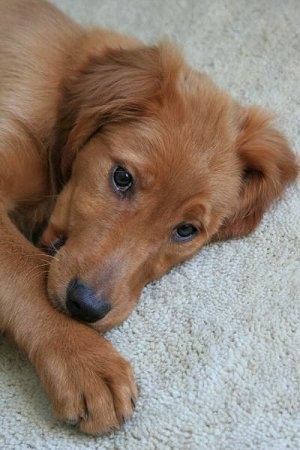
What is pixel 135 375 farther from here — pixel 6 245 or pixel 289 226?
pixel 289 226

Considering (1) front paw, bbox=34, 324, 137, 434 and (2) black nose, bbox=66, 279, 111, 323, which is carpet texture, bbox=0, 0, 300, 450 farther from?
(2) black nose, bbox=66, 279, 111, 323

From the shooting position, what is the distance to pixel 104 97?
83.3 inches

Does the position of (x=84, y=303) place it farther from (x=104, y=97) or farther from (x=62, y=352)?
(x=104, y=97)

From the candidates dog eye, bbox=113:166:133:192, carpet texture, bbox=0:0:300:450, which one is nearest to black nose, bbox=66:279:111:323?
carpet texture, bbox=0:0:300:450

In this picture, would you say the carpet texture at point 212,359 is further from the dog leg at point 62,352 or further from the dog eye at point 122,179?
the dog eye at point 122,179

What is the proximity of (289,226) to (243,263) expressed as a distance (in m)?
0.24

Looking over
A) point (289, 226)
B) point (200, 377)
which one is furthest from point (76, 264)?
point (289, 226)

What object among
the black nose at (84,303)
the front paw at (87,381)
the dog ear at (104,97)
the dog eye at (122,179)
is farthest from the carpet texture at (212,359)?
the dog ear at (104,97)

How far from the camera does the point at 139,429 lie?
1.73 m

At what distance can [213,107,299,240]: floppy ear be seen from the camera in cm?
226

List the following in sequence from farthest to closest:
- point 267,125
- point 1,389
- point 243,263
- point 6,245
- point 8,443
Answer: point 267,125 < point 243,263 < point 6,245 < point 1,389 < point 8,443

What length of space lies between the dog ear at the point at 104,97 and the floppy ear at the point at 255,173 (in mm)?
360

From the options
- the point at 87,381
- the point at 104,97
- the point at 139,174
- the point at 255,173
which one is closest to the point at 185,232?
the point at 139,174

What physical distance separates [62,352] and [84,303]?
0.46 feet
